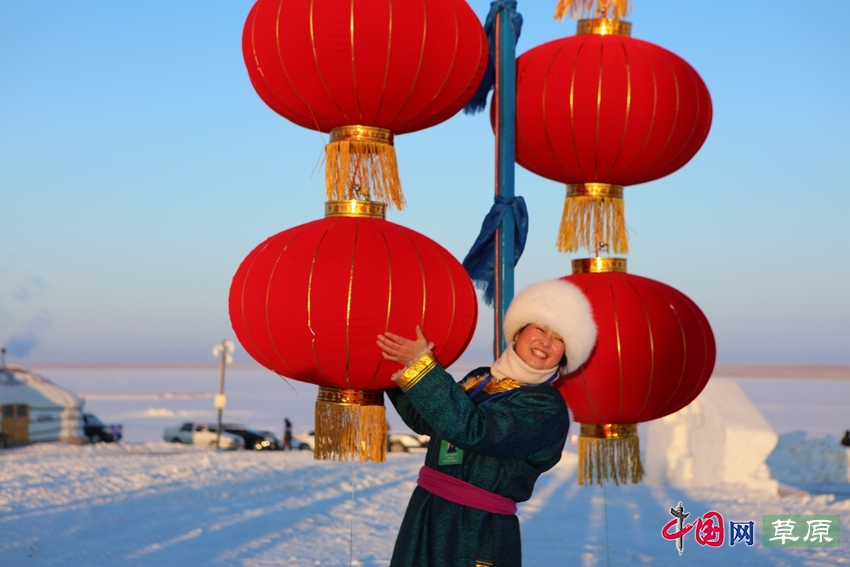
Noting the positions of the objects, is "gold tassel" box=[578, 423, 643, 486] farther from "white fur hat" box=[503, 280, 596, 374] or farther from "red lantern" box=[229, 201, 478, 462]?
"white fur hat" box=[503, 280, 596, 374]

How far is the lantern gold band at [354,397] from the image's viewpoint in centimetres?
316

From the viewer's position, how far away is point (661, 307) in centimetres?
374

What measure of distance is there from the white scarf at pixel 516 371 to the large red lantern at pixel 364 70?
93cm

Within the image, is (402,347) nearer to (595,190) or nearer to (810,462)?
(595,190)

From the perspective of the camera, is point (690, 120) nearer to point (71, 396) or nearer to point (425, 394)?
point (425, 394)

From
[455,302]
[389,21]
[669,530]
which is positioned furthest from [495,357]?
[669,530]

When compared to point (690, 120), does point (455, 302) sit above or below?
below

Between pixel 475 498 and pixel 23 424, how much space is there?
827 inches

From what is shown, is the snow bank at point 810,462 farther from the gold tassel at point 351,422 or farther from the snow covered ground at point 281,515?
the gold tassel at point 351,422

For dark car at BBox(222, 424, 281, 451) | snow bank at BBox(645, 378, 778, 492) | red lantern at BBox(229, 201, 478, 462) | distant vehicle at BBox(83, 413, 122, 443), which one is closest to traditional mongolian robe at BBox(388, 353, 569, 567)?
red lantern at BBox(229, 201, 478, 462)

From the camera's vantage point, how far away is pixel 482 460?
8.75 feet

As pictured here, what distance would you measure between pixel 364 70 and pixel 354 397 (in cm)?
115

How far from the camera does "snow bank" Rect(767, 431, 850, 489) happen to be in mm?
13172

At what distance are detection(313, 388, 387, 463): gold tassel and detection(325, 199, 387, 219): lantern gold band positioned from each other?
0.63m
